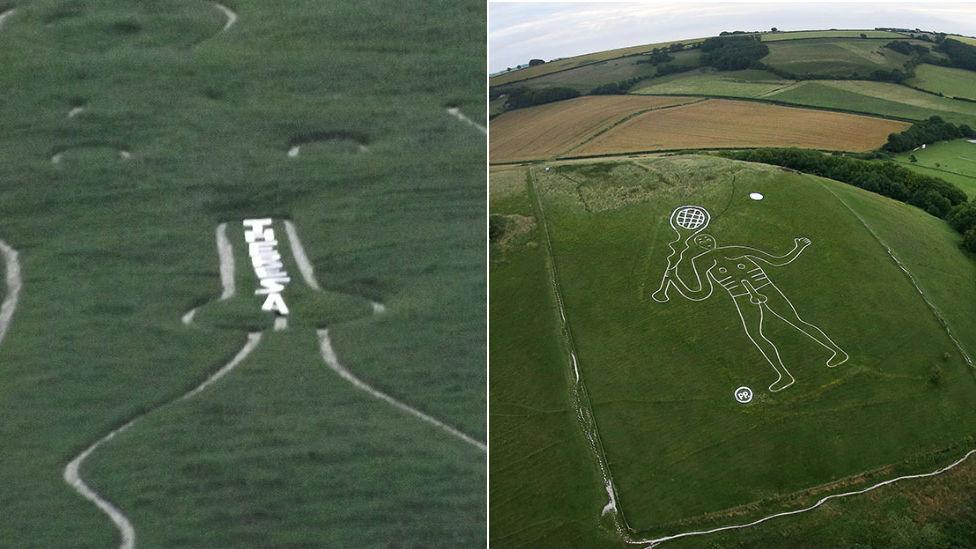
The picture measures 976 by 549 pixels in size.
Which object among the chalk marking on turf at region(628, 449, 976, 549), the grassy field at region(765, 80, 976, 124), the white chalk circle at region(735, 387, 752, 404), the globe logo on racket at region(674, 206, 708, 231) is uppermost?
the grassy field at region(765, 80, 976, 124)

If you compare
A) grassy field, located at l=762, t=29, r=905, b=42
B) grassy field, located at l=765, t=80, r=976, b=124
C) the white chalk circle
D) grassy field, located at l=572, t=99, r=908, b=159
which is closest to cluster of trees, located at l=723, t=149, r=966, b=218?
grassy field, located at l=572, t=99, r=908, b=159

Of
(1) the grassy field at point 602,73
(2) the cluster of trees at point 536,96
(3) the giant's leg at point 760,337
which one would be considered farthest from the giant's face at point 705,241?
(1) the grassy field at point 602,73

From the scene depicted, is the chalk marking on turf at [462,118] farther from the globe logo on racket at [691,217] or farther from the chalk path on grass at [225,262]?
the globe logo on racket at [691,217]

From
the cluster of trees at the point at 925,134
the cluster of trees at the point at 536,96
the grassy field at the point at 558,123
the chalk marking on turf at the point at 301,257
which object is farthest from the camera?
the cluster of trees at the point at 536,96

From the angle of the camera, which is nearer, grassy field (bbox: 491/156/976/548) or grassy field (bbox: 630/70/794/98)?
grassy field (bbox: 491/156/976/548)

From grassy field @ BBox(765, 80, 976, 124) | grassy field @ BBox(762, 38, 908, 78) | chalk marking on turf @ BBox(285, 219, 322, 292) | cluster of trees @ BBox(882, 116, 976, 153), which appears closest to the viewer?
chalk marking on turf @ BBox(285, 219, 322, 292)

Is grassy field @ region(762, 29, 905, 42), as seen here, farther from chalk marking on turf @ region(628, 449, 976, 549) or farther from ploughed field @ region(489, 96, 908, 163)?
chalk marking on turf @ region(628, 449, 976, 549)

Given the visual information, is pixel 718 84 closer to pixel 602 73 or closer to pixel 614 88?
pixel 614 88
